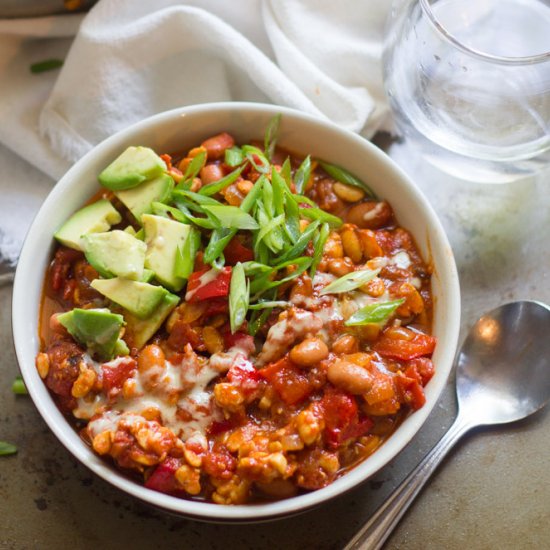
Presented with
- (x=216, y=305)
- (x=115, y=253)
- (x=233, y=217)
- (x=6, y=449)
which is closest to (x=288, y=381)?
(x=216, y=305)

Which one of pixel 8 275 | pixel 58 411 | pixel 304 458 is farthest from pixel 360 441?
pixel 8 275

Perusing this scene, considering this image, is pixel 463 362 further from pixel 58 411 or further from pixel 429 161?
pixel 58 411

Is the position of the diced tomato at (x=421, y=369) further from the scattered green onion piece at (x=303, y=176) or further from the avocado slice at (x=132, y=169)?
the avocado slice at (x=132, y=169)

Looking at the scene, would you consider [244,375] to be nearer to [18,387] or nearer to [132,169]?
[132,169]

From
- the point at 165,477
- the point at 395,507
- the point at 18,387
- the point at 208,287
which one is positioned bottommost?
the point at 18,387

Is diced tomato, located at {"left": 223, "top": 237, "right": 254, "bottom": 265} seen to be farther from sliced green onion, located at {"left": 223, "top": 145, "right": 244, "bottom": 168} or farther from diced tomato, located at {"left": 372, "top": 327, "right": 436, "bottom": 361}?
diced tomato, located at {"left": 372, "top": 327, "right": 436, "bottom": 361}
